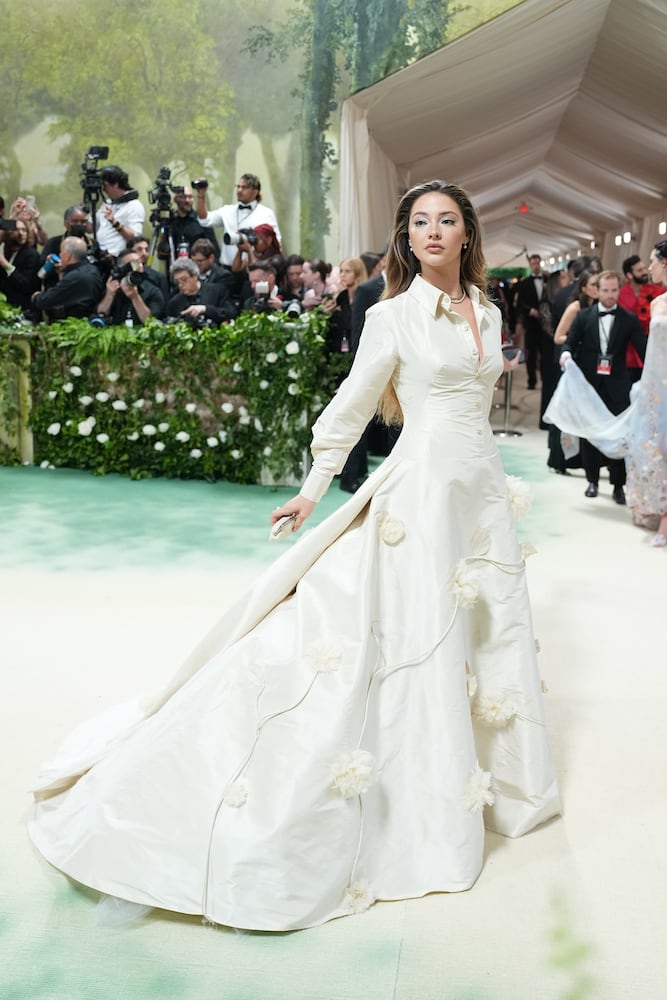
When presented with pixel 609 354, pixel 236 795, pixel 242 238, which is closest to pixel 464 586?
pixel 236 795

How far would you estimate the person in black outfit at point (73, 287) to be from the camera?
293 inches

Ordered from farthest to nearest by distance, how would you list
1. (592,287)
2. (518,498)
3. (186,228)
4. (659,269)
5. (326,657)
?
(186,228) < (592,287) < (659,269) < (518,498) < (326,657)

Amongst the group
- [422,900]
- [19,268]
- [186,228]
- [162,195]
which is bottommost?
[422,900]

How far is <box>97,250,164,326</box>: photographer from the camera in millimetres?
7398

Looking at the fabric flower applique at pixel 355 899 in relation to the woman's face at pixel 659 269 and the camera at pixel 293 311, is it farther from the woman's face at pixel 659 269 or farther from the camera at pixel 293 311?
the camera at pixel 293 311

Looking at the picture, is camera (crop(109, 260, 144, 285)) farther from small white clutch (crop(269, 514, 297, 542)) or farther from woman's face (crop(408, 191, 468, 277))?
small white clutch (crop(269, 514, 297, 542))

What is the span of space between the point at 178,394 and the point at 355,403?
4.81m

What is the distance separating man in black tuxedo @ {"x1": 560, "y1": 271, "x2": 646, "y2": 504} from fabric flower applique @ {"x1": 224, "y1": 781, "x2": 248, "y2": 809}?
5230mm

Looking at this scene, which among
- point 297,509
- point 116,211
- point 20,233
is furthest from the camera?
point 116,211

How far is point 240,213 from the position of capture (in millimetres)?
8812

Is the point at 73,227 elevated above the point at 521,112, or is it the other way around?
the point at 521,112

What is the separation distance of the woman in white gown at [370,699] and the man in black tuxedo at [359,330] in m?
3.05

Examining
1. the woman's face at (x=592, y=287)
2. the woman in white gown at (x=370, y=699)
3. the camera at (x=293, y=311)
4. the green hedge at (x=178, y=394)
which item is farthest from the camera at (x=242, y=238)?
the woman in white gown at (x=370, y=699)

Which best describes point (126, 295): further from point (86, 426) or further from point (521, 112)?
point (521, 112)
